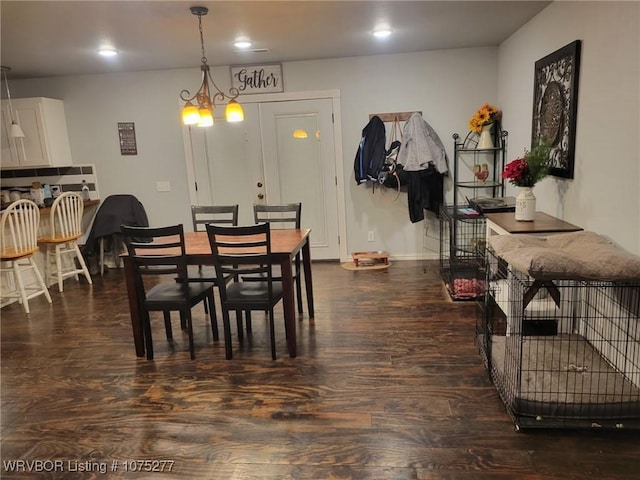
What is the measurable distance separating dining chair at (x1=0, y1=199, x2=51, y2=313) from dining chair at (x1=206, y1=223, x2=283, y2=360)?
7.68 feet

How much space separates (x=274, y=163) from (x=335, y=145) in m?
0.76

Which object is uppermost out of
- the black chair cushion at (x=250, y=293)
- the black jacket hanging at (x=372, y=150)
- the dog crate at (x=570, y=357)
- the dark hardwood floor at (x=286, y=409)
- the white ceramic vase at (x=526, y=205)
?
the black jacket hanging at (x=372, y=150)

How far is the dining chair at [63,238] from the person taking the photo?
4.78 m

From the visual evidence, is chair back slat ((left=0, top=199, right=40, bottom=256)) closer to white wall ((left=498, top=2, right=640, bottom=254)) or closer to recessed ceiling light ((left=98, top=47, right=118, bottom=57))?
recessed ceiling light ((left=98, top=47, right=118, bottom=57))

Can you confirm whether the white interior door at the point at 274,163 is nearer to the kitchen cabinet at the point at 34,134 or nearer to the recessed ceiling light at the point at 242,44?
the recessed ceiling light at the point at 242,44

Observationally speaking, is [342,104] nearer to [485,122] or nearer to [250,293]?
[485,122]

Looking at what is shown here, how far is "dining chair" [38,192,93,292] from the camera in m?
4.78

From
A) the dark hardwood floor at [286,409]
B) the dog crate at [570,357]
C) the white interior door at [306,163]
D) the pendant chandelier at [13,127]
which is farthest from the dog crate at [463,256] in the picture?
the pendant chandelier at [13,127]

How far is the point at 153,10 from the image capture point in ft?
9.80

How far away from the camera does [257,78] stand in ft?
16.7

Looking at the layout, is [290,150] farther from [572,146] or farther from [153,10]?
[572,146]

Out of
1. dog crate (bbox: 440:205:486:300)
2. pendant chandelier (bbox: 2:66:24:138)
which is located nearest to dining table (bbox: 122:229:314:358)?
dog crate (bbox: 440:205:486:300)

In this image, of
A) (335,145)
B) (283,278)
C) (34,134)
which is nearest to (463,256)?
(335,145)

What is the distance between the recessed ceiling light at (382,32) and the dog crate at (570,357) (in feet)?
7.49
